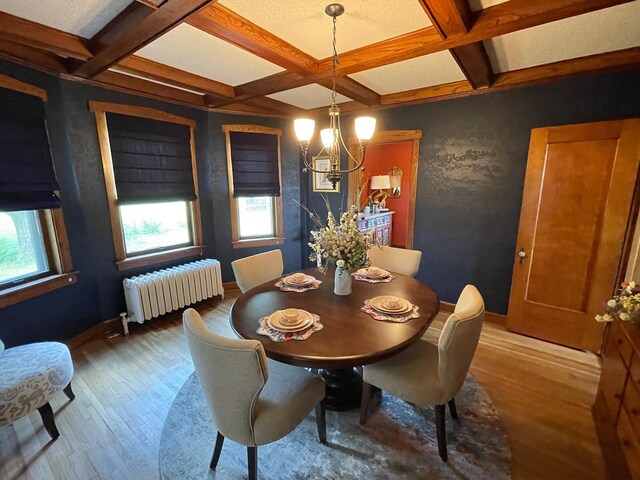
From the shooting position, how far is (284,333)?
1563 mm

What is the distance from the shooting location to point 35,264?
8.29ft

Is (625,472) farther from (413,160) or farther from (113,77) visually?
(113,77)

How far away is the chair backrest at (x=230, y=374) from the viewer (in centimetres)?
120

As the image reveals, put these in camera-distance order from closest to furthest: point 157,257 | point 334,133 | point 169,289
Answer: point 334,133 < point 169,289 < point 157,257

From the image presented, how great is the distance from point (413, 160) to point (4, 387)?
390 cm

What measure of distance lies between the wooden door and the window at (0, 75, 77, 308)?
14.1 feet

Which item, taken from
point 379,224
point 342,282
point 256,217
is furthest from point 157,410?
point 379,224

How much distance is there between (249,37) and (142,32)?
0.65 m

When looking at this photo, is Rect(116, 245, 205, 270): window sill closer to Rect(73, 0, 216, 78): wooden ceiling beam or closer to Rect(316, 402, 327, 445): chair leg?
Rect(73, 0, 216, 78): wooden ceiling beam

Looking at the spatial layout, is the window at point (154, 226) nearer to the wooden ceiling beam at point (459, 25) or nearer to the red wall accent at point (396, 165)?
the wooden ceiling beam at point (459, 25)

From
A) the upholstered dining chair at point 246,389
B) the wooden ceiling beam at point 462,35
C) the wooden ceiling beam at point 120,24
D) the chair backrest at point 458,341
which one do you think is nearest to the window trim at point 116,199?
the wooden ceiling beam at point 120,24

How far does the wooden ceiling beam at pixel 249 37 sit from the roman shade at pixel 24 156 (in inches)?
65.4

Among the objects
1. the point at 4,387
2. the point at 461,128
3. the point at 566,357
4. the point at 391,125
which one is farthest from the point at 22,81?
the point at 566,357

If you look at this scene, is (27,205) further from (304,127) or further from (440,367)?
(440,367)
